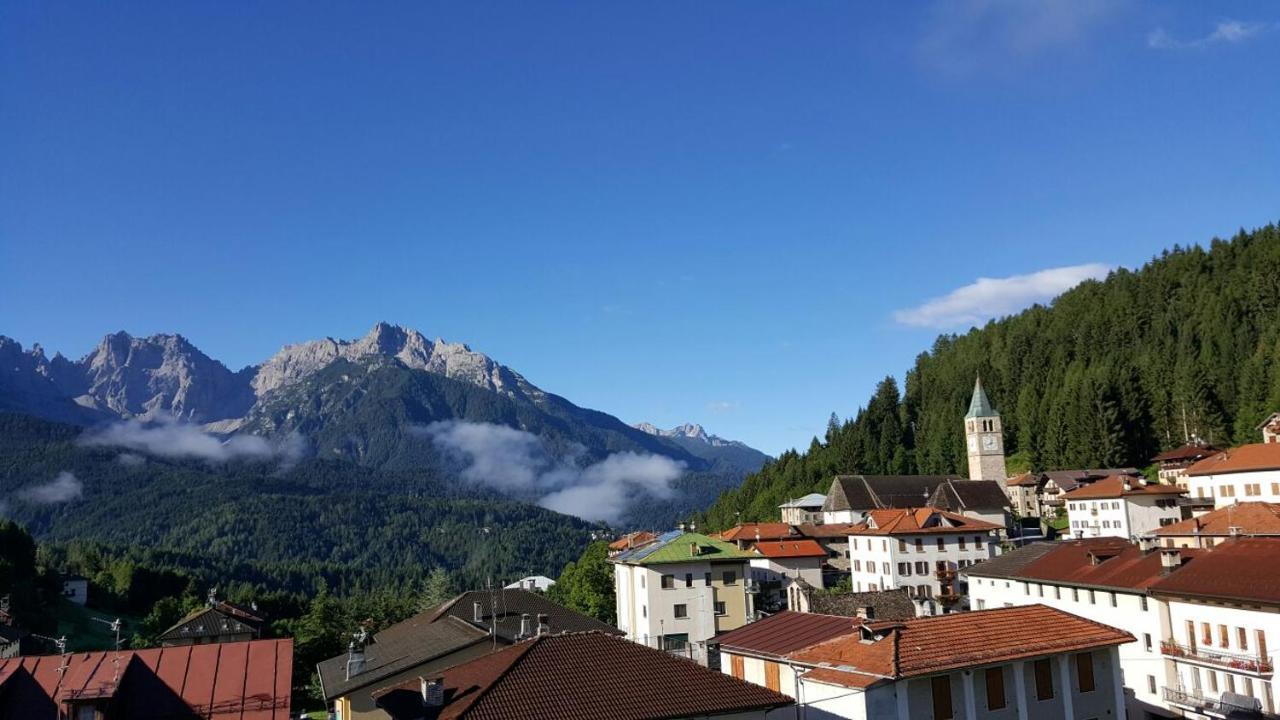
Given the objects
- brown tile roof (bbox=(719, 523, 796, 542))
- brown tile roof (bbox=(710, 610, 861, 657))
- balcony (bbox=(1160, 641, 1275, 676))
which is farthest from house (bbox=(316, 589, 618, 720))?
brown tile roof (bbox=(719, 523, 796, 542))

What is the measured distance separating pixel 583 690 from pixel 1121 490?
73183 millimetres

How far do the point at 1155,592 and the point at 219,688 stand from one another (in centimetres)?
4023

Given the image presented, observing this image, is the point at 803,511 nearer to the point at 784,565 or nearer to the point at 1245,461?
the point at 784,565

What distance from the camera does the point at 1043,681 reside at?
30141 millimetres

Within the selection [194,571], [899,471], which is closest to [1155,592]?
[899,471]

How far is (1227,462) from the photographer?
78.8m

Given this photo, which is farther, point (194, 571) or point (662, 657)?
point (194, 571)

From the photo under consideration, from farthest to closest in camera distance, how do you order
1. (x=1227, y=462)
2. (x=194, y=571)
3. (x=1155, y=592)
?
(x=194, y=571)
(x=1227, y=462)
(x=1155, y=592)

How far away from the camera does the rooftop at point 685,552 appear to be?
57625 mm

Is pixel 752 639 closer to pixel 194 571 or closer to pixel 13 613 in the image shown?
pixel 13 613

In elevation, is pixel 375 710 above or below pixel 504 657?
below

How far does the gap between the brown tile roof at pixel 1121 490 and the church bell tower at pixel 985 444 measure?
39192 mm

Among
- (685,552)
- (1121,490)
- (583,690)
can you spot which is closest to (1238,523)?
(1121,490)

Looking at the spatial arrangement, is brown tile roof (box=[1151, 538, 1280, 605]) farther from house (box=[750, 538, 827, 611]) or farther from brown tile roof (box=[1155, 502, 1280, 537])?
house (box=[750, 538, 827, 611])
